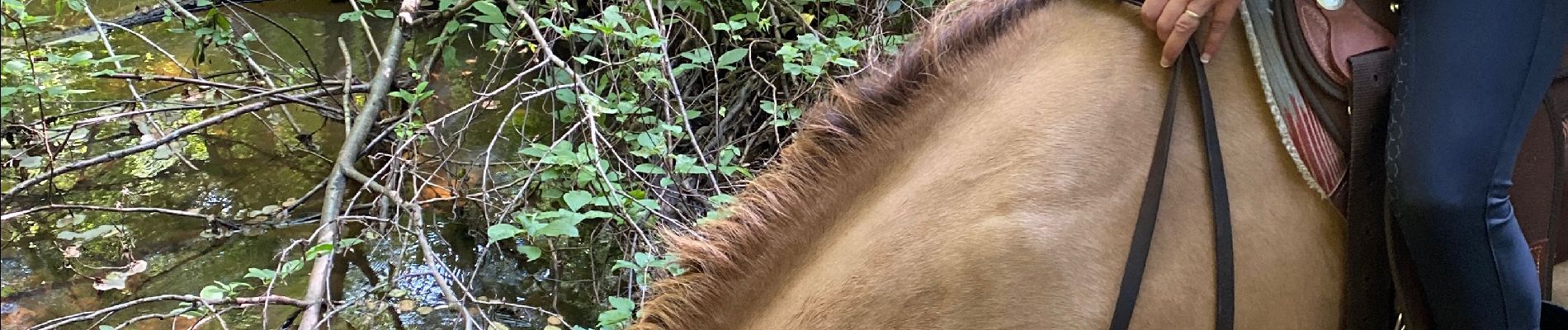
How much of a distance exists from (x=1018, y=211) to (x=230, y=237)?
2.34m

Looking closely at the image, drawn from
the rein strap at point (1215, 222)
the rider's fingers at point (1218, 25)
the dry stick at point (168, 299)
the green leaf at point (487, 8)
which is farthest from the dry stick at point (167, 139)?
the rider's fingers at point (1218, 25)

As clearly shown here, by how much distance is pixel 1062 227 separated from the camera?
3.45ft

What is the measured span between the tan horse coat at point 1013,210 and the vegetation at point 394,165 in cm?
28

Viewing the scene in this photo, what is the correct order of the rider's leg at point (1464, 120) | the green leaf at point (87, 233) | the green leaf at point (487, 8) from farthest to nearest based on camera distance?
the green leaf at point (487, 8)
the green leaf at point (87, 233)
the rider's leg at point (1464, 120)

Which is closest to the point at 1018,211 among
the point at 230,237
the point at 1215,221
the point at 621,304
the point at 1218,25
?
the point at 1215,221

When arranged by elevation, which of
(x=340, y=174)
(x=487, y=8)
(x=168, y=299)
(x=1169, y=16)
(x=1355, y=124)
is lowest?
(x=340, y=174)

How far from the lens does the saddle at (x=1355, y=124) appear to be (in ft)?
3.54

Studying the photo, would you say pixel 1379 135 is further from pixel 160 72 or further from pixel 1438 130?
pixel 160 72

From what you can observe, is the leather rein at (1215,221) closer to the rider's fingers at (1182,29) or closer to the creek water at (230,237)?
the rider's fingers at (1182,29)

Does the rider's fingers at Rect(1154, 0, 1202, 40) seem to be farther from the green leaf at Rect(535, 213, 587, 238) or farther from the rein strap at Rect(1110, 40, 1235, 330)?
the green leaf at Rect(535, 213, 587, 238)

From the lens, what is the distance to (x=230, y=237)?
2.47 meters

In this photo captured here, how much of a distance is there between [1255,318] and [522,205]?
1769 millimetres

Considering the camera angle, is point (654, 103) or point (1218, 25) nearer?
point (1218, 25)

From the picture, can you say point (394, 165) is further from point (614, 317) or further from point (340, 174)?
point (614, 317)
